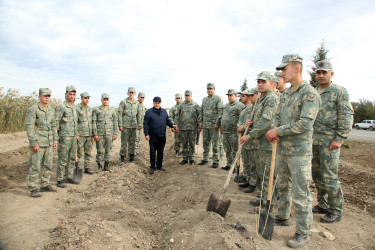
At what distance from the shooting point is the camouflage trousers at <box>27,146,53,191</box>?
491cm

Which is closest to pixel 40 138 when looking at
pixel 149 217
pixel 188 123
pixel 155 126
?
pixel 149 217

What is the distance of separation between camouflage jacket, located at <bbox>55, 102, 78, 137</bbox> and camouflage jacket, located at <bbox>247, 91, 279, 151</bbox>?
13.9 ft

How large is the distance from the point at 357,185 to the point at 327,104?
342 cm

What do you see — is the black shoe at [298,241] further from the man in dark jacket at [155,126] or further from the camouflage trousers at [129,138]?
the camouflage trousers at [129,138]

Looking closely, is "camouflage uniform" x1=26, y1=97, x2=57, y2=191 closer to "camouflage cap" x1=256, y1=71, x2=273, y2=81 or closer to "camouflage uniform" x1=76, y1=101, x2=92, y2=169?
"camouflage uniform" x1=76, y1=101, x2=92, y2=169

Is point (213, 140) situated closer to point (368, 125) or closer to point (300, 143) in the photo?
point (300, 143)

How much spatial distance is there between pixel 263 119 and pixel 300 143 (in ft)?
3.58

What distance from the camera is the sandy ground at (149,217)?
10.2ft

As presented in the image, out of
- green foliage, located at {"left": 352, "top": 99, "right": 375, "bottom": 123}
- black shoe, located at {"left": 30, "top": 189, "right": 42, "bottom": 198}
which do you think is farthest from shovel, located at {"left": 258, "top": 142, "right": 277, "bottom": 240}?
green foliage, located at {"left": 352, "top": 99, "right": 375, "bottom": 123}

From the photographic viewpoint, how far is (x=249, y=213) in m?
Answer: 4.25

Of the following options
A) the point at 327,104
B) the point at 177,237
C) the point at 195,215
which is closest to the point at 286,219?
the point at 195,215

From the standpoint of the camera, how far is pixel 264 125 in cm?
417

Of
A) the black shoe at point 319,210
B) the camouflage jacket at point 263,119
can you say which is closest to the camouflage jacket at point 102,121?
the camouflage jacket at point 263,119

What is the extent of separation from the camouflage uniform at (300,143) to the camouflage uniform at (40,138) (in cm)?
465
